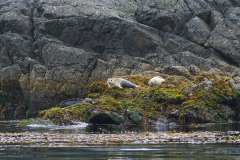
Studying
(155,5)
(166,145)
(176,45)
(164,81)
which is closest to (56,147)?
(166,145)

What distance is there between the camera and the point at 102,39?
65812mm

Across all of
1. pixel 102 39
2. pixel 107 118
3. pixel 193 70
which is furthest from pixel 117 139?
pixel 102 39

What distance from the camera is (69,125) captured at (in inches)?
1758

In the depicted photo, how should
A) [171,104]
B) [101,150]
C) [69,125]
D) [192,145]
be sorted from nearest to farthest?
1. [101,150]
2. [192,145]
3. [69,125]
4. [171,104]

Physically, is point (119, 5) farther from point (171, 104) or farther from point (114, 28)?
point (171, 104)

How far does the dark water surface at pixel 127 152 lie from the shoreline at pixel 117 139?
1988mm

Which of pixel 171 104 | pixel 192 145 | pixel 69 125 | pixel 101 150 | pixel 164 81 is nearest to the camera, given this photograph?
pixel 101 150

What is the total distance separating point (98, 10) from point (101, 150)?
140ft

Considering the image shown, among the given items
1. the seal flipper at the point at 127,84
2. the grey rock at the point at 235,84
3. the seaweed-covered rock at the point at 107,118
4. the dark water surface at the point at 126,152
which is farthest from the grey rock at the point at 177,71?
the dark water surface at the point at 126,152

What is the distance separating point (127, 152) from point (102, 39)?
4193 centimetres

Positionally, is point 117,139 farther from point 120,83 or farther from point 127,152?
point 120,83

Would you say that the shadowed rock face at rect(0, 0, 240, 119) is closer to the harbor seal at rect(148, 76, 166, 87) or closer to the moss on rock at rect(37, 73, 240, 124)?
the harbor seal at rect(148, 76, 166, 87)

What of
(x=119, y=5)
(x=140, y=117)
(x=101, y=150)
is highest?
(x=119, y=5)

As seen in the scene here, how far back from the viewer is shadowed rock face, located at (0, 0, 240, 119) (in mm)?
62125
